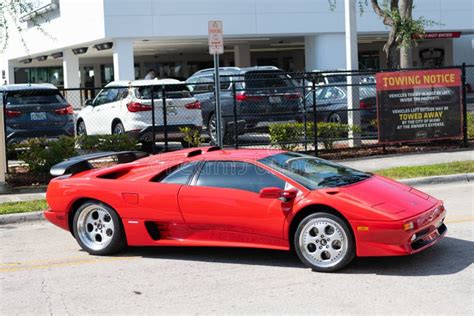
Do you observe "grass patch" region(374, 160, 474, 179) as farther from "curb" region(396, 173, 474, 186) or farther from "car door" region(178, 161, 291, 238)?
"car door" region(178, 161, 291, 238)

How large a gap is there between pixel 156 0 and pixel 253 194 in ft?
84.9

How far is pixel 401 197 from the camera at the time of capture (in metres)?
6.98

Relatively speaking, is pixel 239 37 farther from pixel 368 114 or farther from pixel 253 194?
pixel 253 194

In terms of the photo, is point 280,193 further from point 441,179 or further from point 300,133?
point 300,133

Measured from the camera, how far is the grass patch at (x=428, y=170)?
1321 centimetres

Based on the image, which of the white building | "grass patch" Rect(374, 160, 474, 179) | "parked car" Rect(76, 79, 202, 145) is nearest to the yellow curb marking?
"grass patch" Rect(374, 160, 474, 179)

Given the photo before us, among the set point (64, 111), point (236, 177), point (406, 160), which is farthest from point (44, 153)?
point (406, 160)

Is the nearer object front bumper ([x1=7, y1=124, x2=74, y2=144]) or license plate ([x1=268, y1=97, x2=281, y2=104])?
front bumper ([x1=7, y1=124, x2=74, y2=144])

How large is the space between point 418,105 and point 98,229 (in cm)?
1042

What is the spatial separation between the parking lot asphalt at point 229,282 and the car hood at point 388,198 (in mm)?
578

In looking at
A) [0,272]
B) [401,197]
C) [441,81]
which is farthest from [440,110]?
[0,272]

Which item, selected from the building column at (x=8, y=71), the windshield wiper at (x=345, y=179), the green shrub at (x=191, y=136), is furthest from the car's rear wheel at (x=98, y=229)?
the building column at (x=8, y=71)

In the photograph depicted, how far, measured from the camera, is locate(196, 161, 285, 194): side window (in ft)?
23.4

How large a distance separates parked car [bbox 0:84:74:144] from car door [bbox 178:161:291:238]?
8.78 m
